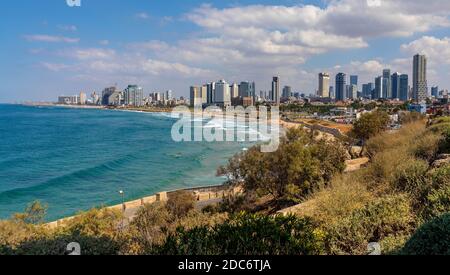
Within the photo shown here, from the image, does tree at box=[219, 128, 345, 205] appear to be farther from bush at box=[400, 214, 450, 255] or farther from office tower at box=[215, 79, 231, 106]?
office tower at box=[215, 79, 231, 106]

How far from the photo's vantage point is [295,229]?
6609mm

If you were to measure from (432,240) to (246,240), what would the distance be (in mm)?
2516

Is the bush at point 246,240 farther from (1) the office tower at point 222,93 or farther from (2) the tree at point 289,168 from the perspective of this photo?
(1) the office tower at point 222,93

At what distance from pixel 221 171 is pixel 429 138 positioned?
11554mm

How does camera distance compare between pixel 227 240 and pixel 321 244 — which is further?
pixel 321 244

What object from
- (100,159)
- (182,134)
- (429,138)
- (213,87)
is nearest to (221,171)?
(429,138)

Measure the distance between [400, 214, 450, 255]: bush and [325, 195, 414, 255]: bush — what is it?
5.57ft

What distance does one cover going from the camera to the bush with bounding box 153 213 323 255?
225 inches

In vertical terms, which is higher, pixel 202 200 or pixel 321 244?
pixel 321 244

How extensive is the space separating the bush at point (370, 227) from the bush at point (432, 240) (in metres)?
1.70

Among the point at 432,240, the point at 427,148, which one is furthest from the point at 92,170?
the point at 432,240

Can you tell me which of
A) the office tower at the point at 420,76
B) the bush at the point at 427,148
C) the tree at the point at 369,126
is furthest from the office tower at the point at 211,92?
the bush at the point at 427,148

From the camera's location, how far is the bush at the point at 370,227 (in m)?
7.15

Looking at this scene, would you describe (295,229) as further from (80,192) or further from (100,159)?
(100,159)
